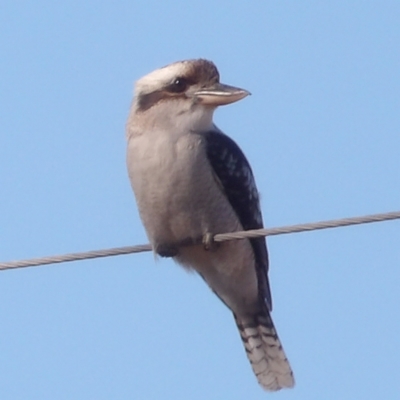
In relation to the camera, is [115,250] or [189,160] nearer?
[115,250]

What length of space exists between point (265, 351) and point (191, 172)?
75.9 inches

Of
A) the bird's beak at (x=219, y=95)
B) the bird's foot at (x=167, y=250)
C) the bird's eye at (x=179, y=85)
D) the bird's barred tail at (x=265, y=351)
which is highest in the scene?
the bird's eye at (x=179, y=85)

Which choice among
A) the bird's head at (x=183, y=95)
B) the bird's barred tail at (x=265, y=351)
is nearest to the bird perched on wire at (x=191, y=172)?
the bird's head at (x=183, y=95)

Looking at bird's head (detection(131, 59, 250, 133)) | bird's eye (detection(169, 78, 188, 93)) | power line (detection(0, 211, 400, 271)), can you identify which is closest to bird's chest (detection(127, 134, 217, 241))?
bird's head (detection(131, 59, 250, 133))

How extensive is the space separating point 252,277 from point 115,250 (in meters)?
2.41

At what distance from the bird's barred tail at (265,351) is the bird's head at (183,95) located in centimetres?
177

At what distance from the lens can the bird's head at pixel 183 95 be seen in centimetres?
796

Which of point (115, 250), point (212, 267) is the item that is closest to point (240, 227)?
point (212, 267)

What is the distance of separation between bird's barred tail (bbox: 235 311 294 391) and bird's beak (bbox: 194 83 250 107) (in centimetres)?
183

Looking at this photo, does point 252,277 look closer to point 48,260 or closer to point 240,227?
point 240,227

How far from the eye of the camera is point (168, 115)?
796 centimetres

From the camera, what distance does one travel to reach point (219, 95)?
7988mm

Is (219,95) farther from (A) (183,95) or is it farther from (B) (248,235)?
(B) (248,235)

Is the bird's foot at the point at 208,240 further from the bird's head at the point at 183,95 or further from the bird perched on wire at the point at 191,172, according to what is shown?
the bird's head at the point at 183,95
